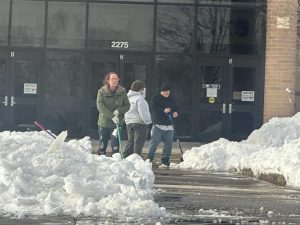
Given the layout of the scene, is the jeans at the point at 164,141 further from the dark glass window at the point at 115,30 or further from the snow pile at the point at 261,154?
the dark glass window at the point at 115,30

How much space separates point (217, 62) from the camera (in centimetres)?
2141

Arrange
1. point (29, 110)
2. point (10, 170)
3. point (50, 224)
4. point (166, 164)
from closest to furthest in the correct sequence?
1. point (50, 224)
2. point (10, 170)
3. point (166, 164)
4. point (29, 110)

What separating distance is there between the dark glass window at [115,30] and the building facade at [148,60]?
0.10 ft

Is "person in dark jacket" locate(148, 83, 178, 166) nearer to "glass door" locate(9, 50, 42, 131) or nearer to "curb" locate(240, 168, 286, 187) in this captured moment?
"curb" locate(240, 168, 286, 187)

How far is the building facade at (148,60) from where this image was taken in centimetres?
2111

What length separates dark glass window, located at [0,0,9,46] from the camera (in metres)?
21.1

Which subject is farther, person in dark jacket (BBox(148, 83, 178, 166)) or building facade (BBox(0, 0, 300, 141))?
building facade (BBox(0, 0, 300, 141))

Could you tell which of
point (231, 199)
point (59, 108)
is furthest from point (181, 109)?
point (231, 199)

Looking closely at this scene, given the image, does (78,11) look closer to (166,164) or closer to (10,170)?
(166,164)

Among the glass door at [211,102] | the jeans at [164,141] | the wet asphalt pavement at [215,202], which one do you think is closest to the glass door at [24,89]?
the glass door at [211,102]

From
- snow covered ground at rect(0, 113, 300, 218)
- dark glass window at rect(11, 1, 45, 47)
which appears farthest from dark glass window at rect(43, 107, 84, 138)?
snow covered ground at rect(0, 113, 300, 218)

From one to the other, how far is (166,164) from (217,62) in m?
7.24

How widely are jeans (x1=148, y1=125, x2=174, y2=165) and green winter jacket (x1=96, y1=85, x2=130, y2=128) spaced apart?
1187mm

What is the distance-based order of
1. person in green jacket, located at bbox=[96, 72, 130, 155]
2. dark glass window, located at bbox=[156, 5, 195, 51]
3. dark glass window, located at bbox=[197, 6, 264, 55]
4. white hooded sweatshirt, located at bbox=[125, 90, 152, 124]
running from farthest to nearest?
dark glass window, located at bbox=[197, 6, 264, 55], dark glass window, located at bbox=[156, 5, 195, 51], white hooded sweatshirt, located at bbox=[125, 90, 152, 124], person in green jacket, located at bbox=[96, 72, 130, 155]
